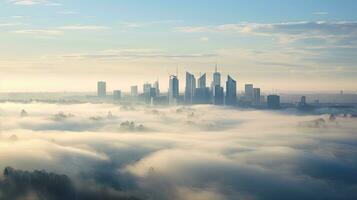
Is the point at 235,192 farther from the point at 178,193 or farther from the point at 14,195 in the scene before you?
the point at 14,195

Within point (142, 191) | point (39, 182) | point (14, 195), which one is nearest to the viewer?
point (14, 195)

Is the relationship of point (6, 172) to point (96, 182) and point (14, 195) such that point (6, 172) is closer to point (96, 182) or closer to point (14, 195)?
point (14, 195)

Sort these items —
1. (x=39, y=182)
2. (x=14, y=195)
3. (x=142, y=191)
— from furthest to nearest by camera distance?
1. (x=142, y=191)
2. (x=39, y=182)
3. (x=14, y=195)

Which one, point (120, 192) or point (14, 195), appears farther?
point (120, 192)

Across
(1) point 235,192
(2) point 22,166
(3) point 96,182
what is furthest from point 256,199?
(2) point 22,166

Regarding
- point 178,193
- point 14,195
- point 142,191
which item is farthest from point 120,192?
point 14,195

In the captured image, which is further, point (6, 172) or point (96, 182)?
point (96, 182)

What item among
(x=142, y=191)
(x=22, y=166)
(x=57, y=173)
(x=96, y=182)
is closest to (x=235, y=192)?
(x=142, y=191)
